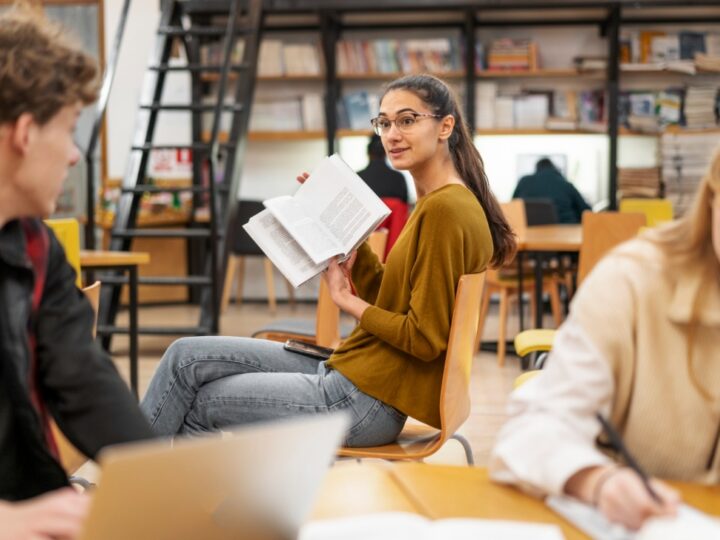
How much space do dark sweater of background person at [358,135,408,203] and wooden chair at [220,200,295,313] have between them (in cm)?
139

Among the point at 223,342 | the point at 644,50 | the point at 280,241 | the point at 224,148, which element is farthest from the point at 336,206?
the point at 644,50

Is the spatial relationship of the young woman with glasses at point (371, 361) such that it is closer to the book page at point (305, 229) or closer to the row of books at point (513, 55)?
the book page at point (305, 229)

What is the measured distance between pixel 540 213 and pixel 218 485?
6.06 metres

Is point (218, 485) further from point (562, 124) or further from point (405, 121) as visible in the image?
point (562, 124)

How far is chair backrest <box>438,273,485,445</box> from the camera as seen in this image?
2.21 m

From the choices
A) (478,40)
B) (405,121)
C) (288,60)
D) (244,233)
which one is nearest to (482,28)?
(478,40)

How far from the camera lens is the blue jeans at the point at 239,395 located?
7.47 feet

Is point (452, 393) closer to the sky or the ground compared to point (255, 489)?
closer to the ground

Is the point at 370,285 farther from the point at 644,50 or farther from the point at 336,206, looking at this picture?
the point at 644,50

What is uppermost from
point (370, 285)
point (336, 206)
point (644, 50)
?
point (644, 50)

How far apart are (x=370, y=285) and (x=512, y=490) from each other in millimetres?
1557

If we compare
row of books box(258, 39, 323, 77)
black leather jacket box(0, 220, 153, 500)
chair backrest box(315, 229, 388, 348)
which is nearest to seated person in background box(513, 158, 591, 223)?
row of books box(258, 39, 323, 77)

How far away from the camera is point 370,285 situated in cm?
265

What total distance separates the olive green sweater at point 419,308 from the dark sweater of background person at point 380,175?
3.99 m
